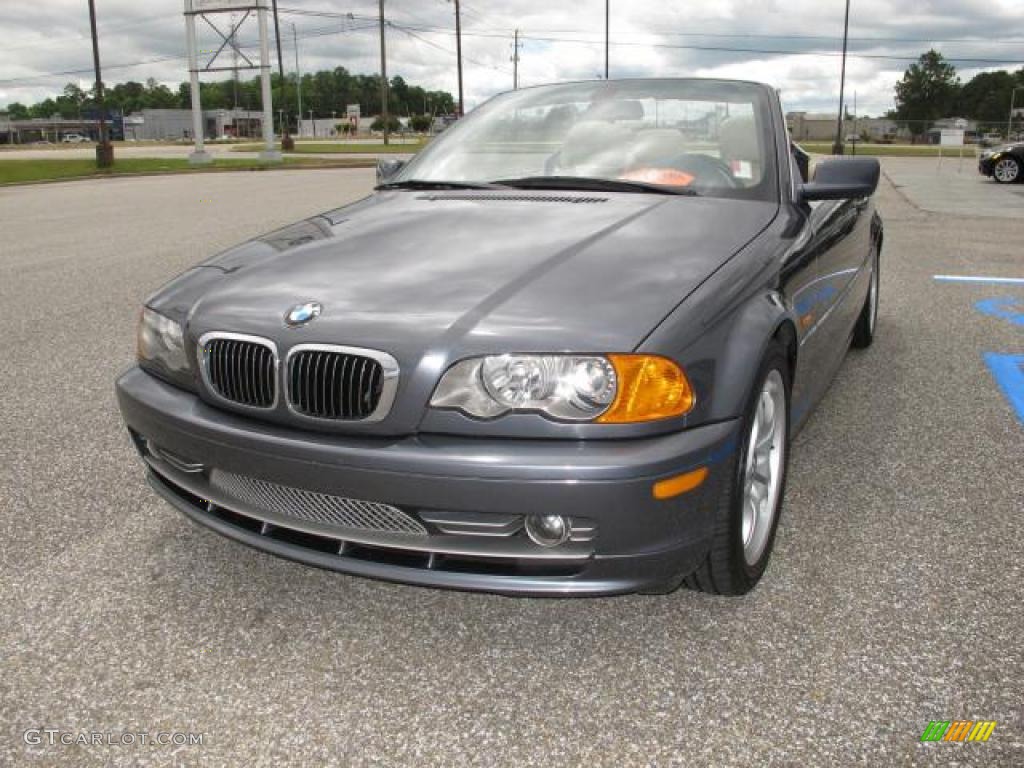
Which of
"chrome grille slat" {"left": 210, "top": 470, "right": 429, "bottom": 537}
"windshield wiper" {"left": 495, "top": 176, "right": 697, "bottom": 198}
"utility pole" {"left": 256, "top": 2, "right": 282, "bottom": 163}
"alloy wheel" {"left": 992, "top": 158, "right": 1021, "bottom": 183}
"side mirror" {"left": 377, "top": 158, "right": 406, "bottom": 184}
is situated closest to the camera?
"chrome grille slat" {"left": 210, "top": 470, "right": 429, "bottom": 537}

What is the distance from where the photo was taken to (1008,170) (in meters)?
22.3

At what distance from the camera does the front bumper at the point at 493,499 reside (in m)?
2.08

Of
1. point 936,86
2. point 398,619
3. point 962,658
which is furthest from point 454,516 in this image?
point 936,86

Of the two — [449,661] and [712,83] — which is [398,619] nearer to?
[449,661]

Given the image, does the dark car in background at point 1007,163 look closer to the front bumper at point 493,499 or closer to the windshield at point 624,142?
the windshield at point 624,142

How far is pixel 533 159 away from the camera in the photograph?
364 centimetres

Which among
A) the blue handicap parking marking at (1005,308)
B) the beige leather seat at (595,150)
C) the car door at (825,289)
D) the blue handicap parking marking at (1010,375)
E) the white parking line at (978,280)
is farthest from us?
the white parking line at (978,280)

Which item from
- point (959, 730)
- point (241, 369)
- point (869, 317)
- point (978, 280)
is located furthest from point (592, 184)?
point (978, 280)

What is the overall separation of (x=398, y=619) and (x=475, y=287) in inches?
36.9

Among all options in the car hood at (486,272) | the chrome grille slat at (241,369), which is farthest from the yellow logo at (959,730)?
the chrome grille slat at (241,369)

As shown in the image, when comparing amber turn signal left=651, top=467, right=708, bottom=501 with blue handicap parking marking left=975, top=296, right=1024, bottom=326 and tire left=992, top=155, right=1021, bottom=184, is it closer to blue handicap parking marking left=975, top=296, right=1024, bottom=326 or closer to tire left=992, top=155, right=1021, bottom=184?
blue handicap parking marking left=975, top=296, right=1024, bottom=326

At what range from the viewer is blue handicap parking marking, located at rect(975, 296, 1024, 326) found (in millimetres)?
6480

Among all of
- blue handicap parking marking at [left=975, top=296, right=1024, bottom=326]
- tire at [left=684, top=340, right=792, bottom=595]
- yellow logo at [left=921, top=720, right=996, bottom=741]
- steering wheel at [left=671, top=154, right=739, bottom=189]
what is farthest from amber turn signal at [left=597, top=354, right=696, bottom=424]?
blue handicap parking marking at [left=975, top=296, right=1024, bottom=326]

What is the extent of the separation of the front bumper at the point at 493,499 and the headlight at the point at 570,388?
0.07 metres
